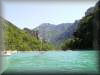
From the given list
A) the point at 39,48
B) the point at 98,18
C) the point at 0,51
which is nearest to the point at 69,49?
the point at 39,48

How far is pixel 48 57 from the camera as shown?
7.66m

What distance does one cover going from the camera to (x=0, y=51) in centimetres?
278

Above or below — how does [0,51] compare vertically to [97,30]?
below

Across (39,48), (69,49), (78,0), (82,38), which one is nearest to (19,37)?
(39,48)

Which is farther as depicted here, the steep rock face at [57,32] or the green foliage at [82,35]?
the green foliage at [82,35]

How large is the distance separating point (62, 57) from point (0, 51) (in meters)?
4.84

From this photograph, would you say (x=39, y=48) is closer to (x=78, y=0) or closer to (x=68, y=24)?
(x=68, y=24)

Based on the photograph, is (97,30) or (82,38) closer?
(97,30)

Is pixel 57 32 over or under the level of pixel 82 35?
over

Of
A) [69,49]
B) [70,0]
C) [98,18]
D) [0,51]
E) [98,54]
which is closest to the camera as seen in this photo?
[70,0]

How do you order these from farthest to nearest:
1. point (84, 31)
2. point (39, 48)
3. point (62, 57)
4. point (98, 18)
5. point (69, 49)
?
1. point (39, 48)
2. point (62, 57)
3. point (69, 49)
4. point (84, 31)
5. point (98, 18)

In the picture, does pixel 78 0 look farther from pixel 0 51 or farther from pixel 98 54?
pixel 0 51

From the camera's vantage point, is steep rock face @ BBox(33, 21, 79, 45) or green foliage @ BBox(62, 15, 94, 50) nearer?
steep rock face @ BBox(33, 21, 79, 45)

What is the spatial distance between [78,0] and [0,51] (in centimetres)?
114
